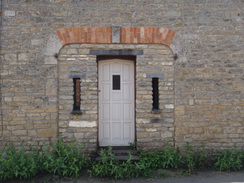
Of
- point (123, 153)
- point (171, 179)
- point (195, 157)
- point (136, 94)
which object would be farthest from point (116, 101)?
point (195, 157)

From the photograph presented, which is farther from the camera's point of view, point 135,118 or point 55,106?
point 135,118

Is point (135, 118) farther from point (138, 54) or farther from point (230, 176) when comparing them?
point (230, 176)

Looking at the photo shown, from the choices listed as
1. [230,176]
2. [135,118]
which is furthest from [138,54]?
[230,176]

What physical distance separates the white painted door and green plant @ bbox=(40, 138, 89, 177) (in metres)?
0.77

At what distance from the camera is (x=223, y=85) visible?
204 inches

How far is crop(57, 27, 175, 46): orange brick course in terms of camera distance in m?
5.02

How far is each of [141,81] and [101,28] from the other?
155cm

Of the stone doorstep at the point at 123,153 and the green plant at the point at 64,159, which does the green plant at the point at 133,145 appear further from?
the green plant at the point at 64,159

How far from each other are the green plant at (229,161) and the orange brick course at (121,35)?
289 centimetres

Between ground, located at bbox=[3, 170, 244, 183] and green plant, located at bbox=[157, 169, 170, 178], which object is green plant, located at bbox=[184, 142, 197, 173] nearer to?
ground, located at bbox=[3, 170, 244, 183]

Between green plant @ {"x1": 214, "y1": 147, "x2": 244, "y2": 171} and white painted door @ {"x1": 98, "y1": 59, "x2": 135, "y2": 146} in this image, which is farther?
white painted door @ {"x1": 98, "y1": 59, "x2": 135, "y2": 146}

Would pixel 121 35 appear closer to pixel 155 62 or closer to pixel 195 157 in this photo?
pixel 155 62

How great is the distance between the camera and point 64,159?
179 inches

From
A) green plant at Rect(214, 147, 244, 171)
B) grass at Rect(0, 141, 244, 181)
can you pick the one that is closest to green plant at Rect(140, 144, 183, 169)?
grass at Rect(0, 141, 244, 181)
